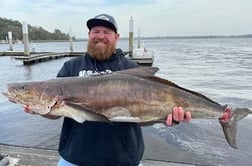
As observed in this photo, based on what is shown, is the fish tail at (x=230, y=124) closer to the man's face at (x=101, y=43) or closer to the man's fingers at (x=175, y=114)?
the man's fingers at (x=175, y=114)

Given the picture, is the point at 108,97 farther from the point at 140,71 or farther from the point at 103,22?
the point at 103,22

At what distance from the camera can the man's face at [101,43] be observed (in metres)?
2.87

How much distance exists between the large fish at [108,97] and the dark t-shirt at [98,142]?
0.69 ft

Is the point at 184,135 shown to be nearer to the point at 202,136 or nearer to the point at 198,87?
the point at 202,136

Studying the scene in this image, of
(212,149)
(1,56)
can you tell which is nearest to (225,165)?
(212,149)

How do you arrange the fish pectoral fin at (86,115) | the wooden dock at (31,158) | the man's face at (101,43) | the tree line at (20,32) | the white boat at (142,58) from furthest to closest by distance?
the tree line at (20,32) < the white boat at (142,58) < the wooden dock at (31,158) < the man's face at (101,43) < the fish pectoral fin at (86,115)

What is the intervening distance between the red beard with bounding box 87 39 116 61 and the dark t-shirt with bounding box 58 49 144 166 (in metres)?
0.09

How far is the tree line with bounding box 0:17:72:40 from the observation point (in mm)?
120000

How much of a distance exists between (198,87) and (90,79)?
50.7ft

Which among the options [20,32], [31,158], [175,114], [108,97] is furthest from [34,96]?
[20,32]

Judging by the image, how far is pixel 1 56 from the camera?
4825 cm

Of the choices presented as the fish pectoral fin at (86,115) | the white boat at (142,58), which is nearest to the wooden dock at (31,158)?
the fish pectoral fin at (86,115)

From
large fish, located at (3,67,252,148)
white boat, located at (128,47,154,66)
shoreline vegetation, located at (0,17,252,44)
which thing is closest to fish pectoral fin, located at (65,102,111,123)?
large fish, located at (3,67,252,148)

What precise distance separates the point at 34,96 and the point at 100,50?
67cm
